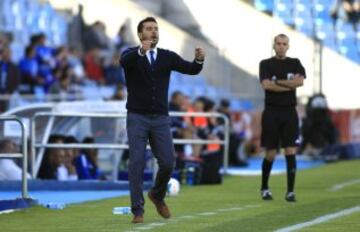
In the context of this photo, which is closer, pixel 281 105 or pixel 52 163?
pixel 281 105

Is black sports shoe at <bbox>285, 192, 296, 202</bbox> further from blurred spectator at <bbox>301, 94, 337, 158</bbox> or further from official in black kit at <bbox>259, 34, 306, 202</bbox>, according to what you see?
blurred spectator at <bbox>301, 94, 337, 158</bbox>

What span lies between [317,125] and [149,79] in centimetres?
1800

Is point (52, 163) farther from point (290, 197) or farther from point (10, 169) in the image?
point (290, 197)

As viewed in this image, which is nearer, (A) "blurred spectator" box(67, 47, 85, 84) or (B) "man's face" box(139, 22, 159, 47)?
(B) "man's face" box(139, 22, 159, 47)

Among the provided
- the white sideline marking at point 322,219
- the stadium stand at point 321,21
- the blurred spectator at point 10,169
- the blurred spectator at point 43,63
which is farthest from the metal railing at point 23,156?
the stadium stand at point 321,21

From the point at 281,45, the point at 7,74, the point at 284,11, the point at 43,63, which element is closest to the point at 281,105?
the point at 281,45

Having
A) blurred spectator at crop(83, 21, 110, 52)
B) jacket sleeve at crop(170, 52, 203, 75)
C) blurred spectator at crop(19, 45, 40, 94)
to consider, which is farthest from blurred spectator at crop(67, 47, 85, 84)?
jacket sleeve at crop(170, 52, 203, 75)

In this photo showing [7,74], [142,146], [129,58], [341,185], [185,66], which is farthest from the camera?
[7,74]

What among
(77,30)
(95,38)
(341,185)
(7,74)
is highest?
(77,30)

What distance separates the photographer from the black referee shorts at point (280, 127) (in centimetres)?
1664

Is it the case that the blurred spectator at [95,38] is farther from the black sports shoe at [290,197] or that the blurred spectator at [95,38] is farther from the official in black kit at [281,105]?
the black sports shoe at [290,197]

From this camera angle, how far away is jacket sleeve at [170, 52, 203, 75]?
13231 mm

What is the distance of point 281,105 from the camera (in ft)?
54.9

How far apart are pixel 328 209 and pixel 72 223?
3.05 m
